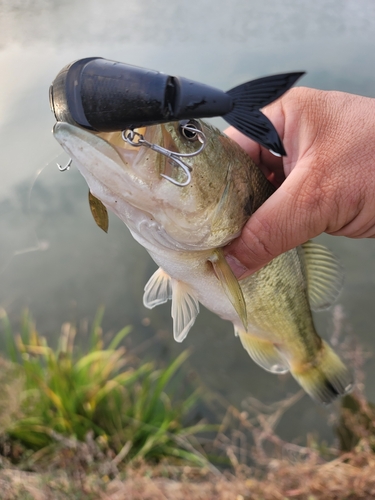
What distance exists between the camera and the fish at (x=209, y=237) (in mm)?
1048

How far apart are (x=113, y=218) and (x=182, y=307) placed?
306cm

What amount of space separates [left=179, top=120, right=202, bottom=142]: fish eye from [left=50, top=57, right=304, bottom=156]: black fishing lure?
0.24 m

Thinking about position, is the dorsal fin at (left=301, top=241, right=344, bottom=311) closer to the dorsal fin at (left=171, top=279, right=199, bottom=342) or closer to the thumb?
the thumb

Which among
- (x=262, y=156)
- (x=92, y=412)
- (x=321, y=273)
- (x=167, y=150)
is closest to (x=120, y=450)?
(x=92, y=412)

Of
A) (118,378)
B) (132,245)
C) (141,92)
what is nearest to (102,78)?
(141,92)

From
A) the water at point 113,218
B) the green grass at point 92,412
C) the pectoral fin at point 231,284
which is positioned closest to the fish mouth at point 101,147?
the pectoral fin at point 231,284

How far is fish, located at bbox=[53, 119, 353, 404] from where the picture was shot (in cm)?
105

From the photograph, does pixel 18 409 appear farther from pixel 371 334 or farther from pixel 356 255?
pixel 356 255

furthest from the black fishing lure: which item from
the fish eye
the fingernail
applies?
the fingernail

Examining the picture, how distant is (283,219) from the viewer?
1474 millimetres

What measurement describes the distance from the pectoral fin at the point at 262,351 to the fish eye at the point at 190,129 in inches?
48.0

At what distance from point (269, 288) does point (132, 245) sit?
3169 millimetres

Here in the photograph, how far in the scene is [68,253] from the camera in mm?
4641

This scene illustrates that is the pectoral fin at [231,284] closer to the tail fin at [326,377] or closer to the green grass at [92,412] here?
the tail fin at [326,377]
